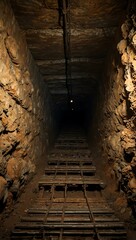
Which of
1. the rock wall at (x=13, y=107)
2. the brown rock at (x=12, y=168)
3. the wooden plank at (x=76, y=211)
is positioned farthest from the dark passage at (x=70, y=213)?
the brown rock at (x=12, y=168)

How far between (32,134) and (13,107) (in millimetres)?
1782

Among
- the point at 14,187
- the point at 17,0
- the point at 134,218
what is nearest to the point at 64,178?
the point at 14,187

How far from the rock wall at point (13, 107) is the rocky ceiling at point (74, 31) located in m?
0.34

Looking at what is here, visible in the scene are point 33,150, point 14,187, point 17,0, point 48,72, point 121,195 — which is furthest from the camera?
point 48,72

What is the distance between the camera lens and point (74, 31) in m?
4.59

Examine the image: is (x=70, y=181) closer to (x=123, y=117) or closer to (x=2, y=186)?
(x=2, y=186)

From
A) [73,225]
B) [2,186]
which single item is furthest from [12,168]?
[73,225]

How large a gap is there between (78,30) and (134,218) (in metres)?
4.42

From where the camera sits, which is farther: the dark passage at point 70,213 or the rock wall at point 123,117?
the rock wall at point 123,117

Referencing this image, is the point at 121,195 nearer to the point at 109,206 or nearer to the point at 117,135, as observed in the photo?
the point at 109,206

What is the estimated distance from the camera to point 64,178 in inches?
211

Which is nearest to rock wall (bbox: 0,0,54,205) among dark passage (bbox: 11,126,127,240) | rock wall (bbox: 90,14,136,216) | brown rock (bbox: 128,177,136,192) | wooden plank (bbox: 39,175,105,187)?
wooden plank (bbox: 39,175,105,187)

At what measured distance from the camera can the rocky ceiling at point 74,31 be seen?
3781 millimetres

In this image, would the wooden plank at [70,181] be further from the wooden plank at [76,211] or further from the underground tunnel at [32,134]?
the wooden plank at [76,211]
